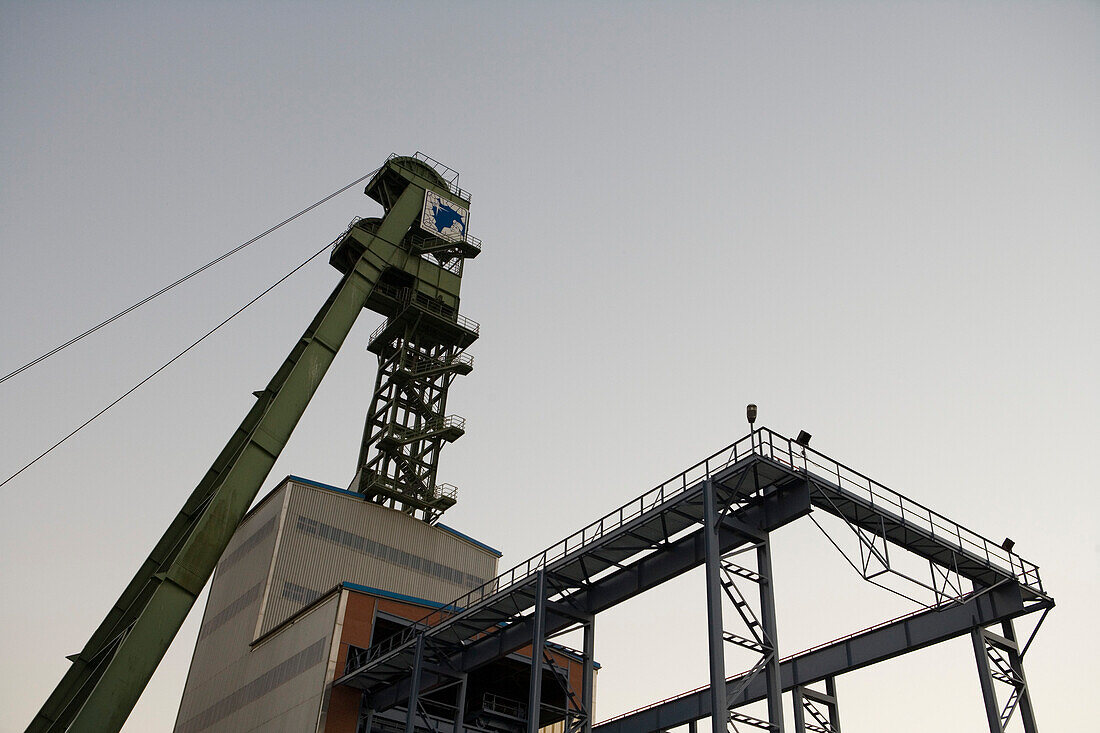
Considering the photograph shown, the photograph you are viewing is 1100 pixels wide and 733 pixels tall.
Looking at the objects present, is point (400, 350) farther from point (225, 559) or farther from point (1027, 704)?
point (1027, 704)

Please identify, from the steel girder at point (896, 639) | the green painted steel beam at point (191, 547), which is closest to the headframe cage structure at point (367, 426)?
the green painted steel beam at point (191, 547)

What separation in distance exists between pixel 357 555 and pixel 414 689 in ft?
52.3

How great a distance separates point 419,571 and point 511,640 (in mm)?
18208

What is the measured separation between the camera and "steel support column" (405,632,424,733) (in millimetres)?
30245

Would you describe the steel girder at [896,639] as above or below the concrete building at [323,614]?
below

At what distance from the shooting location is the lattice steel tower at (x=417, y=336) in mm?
50469

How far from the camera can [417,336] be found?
53.7 m

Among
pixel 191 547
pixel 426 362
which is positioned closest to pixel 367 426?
pixel 426 362

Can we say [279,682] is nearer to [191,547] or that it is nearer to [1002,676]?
[191,547]

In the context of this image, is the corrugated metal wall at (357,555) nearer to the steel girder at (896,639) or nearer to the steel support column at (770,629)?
the steel girder at (896,639)

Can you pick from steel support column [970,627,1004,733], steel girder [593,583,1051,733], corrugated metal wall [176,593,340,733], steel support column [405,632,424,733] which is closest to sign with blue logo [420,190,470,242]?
corrugated metal wall [176,593,340,733]

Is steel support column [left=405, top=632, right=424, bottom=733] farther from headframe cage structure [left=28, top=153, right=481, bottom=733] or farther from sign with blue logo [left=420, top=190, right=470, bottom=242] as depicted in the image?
Answer: sign with blue logo [left=420, top=190, right=470, bottom=242]

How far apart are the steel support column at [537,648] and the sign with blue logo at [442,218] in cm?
2967

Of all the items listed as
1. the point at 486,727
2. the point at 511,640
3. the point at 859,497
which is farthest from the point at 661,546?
the point at 486,727
